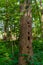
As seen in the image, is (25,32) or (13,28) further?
(13,28)

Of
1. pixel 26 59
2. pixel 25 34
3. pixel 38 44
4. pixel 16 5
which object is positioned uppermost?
pixel 16 5

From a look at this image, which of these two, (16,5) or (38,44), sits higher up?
(16,5)

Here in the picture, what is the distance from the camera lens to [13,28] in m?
9.98

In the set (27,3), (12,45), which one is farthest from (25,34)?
(12,45)

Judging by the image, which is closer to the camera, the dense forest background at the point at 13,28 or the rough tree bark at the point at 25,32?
the rough tree bark at the point at 25,32

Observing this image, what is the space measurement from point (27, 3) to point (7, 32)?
149 inches

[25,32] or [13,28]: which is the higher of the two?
[25,32]

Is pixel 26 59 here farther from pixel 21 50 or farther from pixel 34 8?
pixel 34 8

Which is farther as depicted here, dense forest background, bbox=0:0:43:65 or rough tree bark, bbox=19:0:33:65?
dense forest background, bbox=0:0:43:65

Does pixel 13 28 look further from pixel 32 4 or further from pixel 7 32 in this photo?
pixel 32 4

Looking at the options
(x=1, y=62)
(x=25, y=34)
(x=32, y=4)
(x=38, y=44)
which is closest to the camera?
(x=32, y=4)

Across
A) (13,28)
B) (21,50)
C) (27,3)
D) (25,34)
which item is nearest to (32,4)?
(27,3)

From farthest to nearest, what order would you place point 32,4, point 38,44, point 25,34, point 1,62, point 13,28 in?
point 38,44 < point 13,28 < point 1,62 < point 25,34 < point 32,4

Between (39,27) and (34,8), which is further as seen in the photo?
(39,27)
